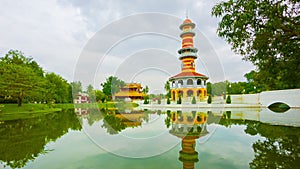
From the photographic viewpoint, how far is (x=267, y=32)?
15.5ft

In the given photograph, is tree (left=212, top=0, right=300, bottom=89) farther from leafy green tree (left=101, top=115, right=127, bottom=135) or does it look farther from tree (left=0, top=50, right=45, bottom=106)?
tree (left=0, top=50, right=45, bottom=106)

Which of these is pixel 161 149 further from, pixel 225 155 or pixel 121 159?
pixel 225 155

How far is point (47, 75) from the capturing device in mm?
28531

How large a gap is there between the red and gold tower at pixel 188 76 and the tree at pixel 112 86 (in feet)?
42.4

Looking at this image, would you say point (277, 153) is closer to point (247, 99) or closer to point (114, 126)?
point (114, 126)

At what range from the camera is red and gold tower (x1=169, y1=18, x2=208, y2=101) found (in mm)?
26656

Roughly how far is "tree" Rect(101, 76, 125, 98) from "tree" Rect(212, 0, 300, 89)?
32.6m

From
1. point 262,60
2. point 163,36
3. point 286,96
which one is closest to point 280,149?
point 262,60

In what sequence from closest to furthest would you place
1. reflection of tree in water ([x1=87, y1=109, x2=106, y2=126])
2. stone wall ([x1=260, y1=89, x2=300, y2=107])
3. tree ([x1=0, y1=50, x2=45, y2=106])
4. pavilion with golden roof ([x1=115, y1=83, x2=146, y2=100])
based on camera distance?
reflection of tree in water ([x1=87, y1=109, x2=106, y2=126]), tree ([x1=0, y1=50, x2=45, y2=106]), stone wall ([x1=260, y1=89, x2=300, y2=107]), pavilion with golden roof ([x1=115, y1=83, x2=146, y2=100])

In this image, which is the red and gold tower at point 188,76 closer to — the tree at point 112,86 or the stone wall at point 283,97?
the stone wall at point 283,97

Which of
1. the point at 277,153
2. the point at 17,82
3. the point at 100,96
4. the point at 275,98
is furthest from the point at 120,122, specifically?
the point at 100,96

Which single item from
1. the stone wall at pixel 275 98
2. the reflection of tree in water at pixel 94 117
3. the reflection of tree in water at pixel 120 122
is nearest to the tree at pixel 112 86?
the reflection of tree in water at pixel 94 117

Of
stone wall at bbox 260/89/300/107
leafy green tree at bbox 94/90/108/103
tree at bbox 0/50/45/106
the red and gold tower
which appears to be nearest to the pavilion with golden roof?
leafy green tree at bbox 94/90/108/103

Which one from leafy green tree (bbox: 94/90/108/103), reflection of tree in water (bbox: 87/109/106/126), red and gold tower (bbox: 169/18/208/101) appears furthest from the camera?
leafy green tree (bbox: 94/90/108/103)
